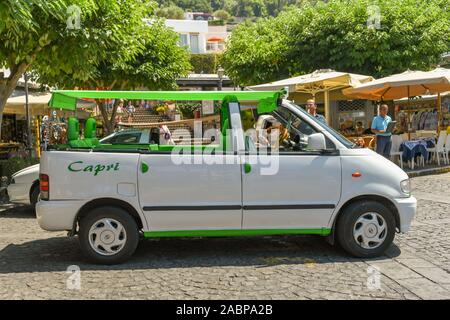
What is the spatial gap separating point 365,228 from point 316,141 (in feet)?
3.81

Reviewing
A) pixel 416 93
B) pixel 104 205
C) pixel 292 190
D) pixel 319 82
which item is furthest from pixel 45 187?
pixel 416 93

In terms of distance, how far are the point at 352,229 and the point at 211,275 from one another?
5.58ft

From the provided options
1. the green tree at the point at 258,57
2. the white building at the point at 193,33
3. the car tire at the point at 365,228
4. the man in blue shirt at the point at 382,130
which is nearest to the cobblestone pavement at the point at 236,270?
the car tire at the point at 365,228

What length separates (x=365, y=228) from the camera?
19.0 feet

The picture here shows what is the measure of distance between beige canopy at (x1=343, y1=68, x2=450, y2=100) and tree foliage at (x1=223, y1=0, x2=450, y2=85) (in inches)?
104

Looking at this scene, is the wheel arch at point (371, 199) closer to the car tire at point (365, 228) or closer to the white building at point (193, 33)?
the car tire at point (365, 228)

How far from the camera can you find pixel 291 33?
22547mm

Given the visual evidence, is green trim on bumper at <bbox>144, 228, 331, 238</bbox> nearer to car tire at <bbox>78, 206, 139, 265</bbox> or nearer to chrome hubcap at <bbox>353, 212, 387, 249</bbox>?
car tire at <bbox>78, 206, 139, 265</bbox>

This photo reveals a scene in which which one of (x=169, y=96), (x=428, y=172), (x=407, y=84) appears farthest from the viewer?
(x=428, y=172)

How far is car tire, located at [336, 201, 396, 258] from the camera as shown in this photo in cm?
575

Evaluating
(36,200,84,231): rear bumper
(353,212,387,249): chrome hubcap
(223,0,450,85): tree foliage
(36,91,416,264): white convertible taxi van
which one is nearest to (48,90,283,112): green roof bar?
(36,91,416,264): white convertible taxi van

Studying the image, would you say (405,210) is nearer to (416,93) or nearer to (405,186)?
(405,186)
